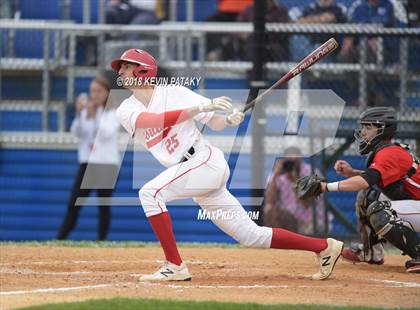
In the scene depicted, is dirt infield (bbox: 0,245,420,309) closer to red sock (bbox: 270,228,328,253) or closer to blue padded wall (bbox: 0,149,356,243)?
red sock (bbox: 270,228,328,253)

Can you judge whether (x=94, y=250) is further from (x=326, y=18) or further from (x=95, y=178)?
(x=326, y=18)

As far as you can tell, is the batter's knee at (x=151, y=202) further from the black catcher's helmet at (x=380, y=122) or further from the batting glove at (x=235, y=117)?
the black catcher's helmet at (x=380, y=122)

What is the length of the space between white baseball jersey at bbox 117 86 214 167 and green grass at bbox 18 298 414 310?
1409 mm

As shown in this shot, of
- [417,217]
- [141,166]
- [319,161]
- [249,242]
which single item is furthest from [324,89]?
[249,242]

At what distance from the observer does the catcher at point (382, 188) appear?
7.46 meters

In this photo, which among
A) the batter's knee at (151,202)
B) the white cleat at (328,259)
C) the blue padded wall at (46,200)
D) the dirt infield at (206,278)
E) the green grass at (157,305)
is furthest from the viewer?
the blue padded wall at (46,200)

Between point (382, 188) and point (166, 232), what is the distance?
6.31 ft

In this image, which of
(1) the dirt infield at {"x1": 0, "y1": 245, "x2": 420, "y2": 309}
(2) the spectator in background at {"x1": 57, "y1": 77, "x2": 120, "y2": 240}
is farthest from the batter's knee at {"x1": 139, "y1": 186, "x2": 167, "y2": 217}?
(2) the spectator in background at {"x1": 57, "y1": 77, "x2": 120, "y2": 240}

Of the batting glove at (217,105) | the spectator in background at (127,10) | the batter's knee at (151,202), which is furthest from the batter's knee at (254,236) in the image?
the spectator in background at (127,10)

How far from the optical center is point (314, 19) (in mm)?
11094

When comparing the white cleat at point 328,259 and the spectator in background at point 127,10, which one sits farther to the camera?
the spectator in background at point 127,10

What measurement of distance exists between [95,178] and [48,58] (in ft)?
5.54

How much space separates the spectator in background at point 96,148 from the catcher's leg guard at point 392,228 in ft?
16.3

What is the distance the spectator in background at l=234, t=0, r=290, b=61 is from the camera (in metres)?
10.8
